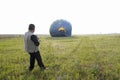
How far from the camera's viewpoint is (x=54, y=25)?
1913 inches

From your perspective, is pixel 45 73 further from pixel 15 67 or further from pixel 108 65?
pixel 108 65

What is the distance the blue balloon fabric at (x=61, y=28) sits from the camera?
Result: 4719cm

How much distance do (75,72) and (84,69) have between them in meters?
0.78

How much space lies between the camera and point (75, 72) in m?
10.3

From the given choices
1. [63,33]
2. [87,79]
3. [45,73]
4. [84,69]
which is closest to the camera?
[87,79]

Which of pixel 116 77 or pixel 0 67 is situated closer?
pixel 116 77

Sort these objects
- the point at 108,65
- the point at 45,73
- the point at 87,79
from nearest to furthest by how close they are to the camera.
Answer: the point at 87,79 → the point at 45,73 → the point at 108,65

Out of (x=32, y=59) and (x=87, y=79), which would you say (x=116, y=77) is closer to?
(x=87, y=79)

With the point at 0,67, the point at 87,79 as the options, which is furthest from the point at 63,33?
the point at 87,79

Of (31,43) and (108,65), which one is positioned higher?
(31,43)

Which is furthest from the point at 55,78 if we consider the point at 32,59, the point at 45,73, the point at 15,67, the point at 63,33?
the point at 63,33

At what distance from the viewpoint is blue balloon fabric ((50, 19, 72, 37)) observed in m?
47.2

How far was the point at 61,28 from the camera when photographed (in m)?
47.0

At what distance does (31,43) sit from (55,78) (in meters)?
2.16
